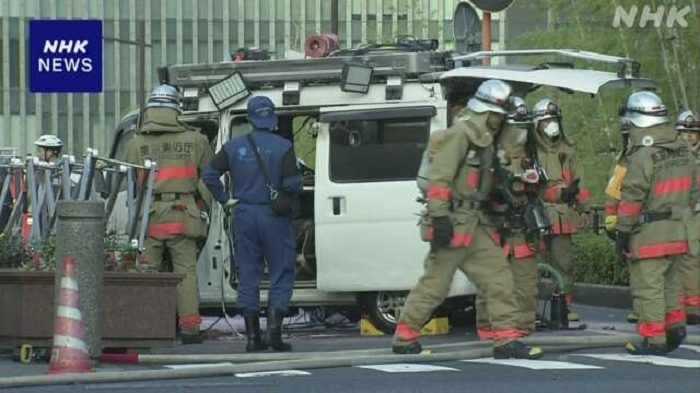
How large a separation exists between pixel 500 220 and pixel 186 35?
232 feet

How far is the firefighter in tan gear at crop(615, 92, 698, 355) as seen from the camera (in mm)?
11688

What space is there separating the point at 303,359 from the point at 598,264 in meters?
9.30

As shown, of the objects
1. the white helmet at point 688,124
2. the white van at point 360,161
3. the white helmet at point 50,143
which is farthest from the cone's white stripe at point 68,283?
the white helmet at point 688,124

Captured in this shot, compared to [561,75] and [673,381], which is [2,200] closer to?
[561,75]

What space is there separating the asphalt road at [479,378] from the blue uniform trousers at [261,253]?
1.65m

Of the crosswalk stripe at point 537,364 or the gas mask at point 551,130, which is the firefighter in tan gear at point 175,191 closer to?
the gas mask at point 551,130

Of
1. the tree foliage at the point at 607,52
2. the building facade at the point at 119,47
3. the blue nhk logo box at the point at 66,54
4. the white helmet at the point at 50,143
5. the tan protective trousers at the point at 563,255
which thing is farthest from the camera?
the building facade at the point at 119,47

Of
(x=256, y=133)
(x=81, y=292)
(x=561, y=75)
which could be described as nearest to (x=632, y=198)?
(x=561, y=75)

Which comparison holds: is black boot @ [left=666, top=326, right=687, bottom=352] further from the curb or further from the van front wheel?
the curb

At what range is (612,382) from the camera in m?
9.83

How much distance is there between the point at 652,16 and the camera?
23.9m

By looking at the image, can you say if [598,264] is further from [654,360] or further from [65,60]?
[654,360]

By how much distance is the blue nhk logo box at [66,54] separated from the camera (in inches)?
693

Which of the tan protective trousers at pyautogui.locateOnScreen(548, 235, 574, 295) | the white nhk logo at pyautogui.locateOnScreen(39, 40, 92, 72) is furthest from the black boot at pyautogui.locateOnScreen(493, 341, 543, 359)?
the white nhk logo at pyautogui.locateOnScreen(39, 40, 92, 72)
